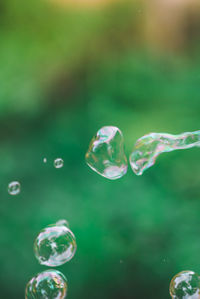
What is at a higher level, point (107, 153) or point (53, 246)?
point (107, 153)

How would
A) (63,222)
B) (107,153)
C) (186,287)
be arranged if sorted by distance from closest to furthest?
(107,153)
(186,287)
(63,222)

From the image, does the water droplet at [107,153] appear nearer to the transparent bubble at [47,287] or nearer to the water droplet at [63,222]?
the transparent bubble at [47,287]

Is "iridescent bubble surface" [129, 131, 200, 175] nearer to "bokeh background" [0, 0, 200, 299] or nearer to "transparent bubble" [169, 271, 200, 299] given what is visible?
"transparent bubble" [169, 271, 200, 299]

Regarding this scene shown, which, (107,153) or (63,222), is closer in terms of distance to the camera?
(107,153)

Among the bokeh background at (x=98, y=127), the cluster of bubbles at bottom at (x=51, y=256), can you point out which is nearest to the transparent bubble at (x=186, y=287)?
the cluster of bubbles at bottom at (x=51, y=256)

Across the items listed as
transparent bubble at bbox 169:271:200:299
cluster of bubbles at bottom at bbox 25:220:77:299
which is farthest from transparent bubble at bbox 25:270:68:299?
transparent bubble at bbox 169:271:200:299

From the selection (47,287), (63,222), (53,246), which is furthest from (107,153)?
(63,222)

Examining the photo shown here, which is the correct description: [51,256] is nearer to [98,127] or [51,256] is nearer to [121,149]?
[121,149]

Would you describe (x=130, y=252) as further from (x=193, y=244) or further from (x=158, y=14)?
(x=158, y=14)
